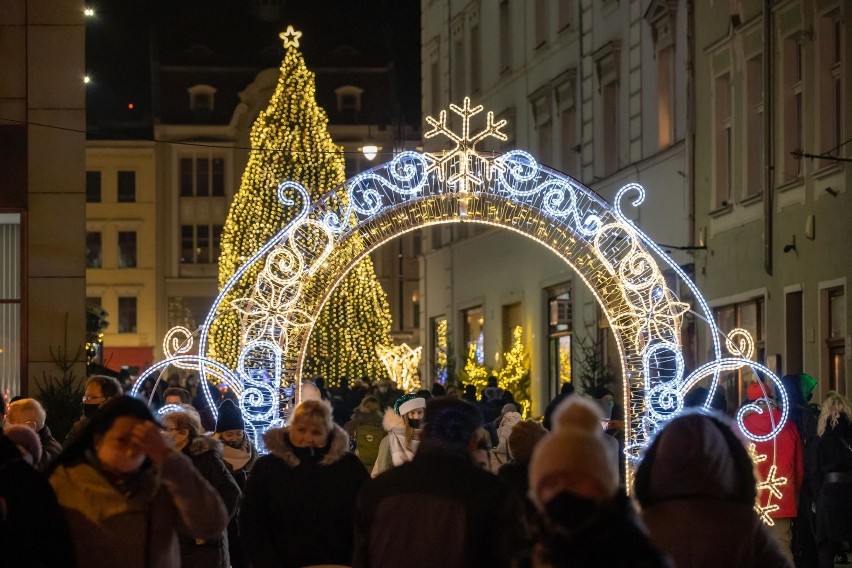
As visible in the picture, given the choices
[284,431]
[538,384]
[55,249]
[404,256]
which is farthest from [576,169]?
[404,256]

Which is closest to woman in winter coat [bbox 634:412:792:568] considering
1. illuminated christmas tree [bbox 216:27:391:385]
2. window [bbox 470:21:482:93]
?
illuminated christmas tree [bbox 216:27:391:385]

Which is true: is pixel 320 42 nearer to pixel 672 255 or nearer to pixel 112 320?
pixel 112 320

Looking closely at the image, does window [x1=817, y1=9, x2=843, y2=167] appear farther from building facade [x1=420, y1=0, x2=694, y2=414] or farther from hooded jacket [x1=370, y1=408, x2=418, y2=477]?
hooded jacket [x1=370, y1=408, x2=418, y2=477]

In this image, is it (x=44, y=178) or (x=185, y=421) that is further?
(x=44, y=178)

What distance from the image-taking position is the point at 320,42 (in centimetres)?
7712

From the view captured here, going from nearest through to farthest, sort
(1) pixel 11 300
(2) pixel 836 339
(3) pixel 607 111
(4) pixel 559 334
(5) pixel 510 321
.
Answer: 1. (2) pixel 836 339
2. (1) pixel 11 300
3. (3) pixel 607 111
4. (4) pixel 559 334
5. (5) pixel 510 321

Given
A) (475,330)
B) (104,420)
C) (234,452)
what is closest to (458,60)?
(475,330)

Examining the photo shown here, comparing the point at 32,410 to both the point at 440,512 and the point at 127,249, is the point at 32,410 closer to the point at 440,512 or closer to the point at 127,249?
the point at 440,512

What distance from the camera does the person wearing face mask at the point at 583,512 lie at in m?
4.69

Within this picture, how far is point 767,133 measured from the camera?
2292 centimetres

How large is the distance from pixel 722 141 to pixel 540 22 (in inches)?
451

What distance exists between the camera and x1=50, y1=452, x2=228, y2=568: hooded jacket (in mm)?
6645

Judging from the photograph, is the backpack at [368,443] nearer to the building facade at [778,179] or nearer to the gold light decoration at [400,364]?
the building facade at [778,179]

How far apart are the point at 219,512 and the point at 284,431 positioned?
5.52ft
